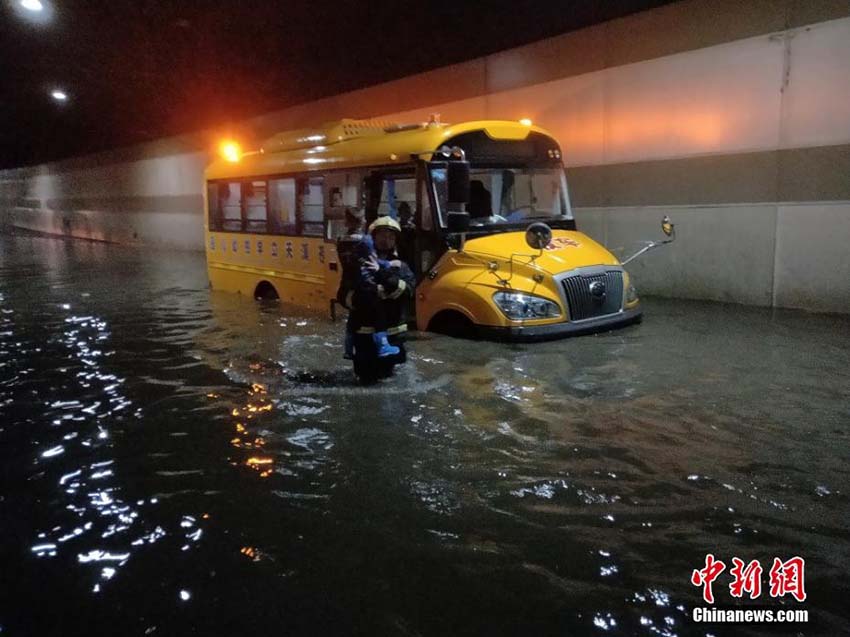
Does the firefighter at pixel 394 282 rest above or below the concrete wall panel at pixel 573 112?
below

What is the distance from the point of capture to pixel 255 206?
12344mm

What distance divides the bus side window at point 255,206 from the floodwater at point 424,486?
4167mm

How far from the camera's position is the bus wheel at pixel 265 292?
12180 millimetres

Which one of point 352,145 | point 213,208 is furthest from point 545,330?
point 213,208

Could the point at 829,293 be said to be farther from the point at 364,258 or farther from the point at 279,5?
the point at 279,5

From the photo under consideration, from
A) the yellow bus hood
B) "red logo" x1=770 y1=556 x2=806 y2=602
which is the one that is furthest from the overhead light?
"red logo" x1=770 y1=556 x2=806 y2=602

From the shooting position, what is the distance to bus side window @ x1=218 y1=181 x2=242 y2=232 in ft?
42.3

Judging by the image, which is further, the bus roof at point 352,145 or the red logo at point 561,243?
the bus roof at point 352,145

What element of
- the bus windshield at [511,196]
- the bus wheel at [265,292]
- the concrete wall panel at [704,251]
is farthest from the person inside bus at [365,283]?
the concrete wall panel at [704,251]

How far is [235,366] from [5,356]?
3206 mm

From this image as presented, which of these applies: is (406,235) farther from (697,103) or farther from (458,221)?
(697,103)

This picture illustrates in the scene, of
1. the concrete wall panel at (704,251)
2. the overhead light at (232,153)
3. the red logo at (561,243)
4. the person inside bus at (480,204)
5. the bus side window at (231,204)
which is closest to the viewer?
the red logo at (561,243)

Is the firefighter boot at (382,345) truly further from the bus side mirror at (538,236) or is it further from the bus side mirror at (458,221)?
the bus side mirror at (538,236)

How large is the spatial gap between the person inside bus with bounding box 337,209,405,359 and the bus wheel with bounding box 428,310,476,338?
1863 millimetres
